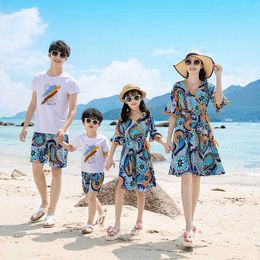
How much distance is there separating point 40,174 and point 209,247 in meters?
2.06

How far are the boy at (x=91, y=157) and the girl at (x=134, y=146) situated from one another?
15cm

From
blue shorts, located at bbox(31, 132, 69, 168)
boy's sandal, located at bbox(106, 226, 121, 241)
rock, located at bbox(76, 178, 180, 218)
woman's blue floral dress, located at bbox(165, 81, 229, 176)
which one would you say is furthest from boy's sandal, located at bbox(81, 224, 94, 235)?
rock, located at bbox(76, 178, 180, 218)

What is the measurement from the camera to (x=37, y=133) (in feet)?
15.8

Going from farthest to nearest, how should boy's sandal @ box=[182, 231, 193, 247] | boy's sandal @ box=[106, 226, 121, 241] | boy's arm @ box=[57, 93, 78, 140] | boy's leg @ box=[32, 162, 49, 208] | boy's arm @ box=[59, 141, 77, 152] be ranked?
boy's leg @ box=[32, 162, 49, 208] → boy's arm @ box=[57, 93, 78, 140] → boy's arm @ box=[59, 141, 77, 152] → boy's sandal @ box=[106, 226, 121, 241] → boy's sandal @ box=[182, 231, 193, 247]

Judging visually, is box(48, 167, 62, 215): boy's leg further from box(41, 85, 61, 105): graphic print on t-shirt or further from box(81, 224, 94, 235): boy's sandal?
box(41, 85, 61, 105): graphic print on t-shirt

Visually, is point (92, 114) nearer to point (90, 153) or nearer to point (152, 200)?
point (90, 153)

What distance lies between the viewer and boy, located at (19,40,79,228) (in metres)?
4.76

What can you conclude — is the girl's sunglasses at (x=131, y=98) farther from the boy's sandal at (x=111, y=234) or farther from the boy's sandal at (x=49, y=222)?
the boy's sandal at (x=49, y=222)

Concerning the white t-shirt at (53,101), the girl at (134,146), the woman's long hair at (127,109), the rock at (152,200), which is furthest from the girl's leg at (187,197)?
the rock at (152,200)

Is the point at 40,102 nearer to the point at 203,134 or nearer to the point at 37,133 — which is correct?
the point at 37,133

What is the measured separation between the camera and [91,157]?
175 inches

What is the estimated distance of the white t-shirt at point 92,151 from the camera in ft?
14.6

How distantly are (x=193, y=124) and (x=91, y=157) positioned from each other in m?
1.10

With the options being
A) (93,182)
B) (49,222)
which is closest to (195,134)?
(93,182)
